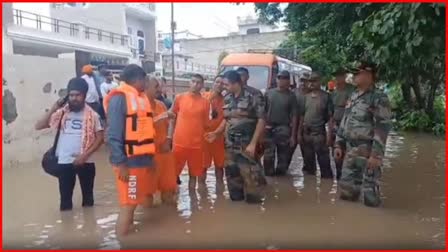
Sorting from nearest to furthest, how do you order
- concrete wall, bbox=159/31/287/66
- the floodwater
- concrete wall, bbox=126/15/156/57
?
the floodwater < concrete wall, bbox=126/15/156/57 < concrete wall, bbox=159/31/287/66

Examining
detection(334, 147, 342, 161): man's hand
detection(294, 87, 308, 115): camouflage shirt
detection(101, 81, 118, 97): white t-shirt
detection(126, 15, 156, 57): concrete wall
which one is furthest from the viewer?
detection(126, 15, 156, 57): concrete wall

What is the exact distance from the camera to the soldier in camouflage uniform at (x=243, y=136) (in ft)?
20.3

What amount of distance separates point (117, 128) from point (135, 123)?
0.16m

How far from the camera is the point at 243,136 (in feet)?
20.3

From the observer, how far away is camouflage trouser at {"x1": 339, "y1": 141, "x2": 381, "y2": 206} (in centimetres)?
605

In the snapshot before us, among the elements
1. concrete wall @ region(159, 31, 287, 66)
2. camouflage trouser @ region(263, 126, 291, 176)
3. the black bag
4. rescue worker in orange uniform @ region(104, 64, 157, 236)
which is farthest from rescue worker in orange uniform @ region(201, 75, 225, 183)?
concrete wall @ region(159, 31, 287, 66)

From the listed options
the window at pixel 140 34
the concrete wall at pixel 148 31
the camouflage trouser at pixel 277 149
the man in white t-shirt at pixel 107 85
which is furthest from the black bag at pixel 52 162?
the window at pixel 140 34

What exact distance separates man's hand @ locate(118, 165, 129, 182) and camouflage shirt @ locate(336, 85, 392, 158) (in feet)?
8.60

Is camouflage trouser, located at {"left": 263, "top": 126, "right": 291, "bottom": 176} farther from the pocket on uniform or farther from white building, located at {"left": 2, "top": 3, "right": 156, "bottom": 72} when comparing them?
white building, located at {"left": 2, "top": 3, "right": 156, "bottom": 72}

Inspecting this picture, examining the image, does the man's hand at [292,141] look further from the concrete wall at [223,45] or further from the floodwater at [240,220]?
the concrete wall at [223,45]

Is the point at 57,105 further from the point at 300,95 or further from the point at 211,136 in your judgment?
the point at 300,95

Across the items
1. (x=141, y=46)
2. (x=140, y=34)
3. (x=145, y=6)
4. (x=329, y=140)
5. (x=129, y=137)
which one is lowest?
(x=329, y=140)

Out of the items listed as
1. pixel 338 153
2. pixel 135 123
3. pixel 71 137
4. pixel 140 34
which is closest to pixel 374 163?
pixel 338 153

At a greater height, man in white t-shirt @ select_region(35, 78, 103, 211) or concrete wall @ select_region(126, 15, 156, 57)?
concrete wall @ select_region(126, 15, 156, 57)
